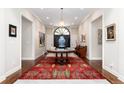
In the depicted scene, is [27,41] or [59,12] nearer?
[59,12]

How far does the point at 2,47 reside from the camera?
357cm

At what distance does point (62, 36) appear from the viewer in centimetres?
1441

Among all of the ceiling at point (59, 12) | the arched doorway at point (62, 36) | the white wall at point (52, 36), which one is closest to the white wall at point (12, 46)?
the ceiling at point (59, 12)

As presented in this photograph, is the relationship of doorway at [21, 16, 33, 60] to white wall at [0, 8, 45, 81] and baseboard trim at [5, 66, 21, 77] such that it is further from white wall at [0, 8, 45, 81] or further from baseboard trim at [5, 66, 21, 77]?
baseboard trim at [5, 66, 21, 77]

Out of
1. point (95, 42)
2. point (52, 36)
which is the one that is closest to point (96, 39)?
point (95, 42)

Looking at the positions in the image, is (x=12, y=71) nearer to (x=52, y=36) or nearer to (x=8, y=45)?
(x=8, y=45)

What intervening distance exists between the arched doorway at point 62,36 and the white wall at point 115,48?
9351 mm

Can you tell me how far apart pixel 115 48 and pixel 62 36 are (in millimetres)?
10396

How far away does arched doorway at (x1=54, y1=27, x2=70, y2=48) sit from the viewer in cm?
1444

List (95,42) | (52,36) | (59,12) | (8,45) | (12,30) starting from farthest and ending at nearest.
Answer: (52,36) → (95,42) → (59,12) → (12,30) → (8,45)

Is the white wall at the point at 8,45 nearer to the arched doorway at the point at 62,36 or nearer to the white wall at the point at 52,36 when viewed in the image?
the white wall at the point at 52,36
